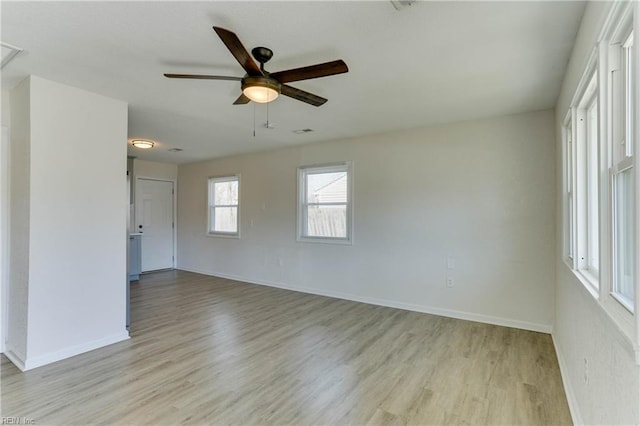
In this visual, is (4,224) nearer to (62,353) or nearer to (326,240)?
(62,353)

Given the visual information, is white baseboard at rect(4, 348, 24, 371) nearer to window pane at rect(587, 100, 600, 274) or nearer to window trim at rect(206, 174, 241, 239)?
window trim at rect(206, 174, 241, 239)

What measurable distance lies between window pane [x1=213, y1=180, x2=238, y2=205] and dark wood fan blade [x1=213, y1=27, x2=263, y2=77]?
468 cm

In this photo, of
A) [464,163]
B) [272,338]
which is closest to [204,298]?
[272,338]

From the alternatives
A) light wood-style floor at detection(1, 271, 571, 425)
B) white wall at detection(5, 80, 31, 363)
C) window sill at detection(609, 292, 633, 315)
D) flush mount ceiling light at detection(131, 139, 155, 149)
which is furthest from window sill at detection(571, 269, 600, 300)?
flush mount ceiling light at detection(131, 139, 155, 149)

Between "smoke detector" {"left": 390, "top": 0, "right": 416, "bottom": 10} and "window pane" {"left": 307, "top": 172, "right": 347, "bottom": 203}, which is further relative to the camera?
"window pane" {"left": 307, "top": 172, "right": 347, "bottom": 203}

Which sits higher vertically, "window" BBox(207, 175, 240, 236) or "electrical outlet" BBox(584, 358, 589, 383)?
"window" BBox(207, 175, 240, 236)

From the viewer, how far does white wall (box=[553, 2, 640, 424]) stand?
1104 millimetres

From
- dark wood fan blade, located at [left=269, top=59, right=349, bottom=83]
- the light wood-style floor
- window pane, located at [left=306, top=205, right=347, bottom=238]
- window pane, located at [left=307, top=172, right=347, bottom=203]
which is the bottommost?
the light wood-style floor

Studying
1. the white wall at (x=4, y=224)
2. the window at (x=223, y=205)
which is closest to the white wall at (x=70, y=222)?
the white wall at (x=4, y=224)

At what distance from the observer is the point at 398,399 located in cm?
220

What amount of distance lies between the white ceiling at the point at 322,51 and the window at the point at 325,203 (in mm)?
1496

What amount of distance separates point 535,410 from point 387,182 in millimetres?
3083

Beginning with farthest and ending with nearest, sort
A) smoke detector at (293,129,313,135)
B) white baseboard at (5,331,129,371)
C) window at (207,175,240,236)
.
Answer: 1. window at (207,175,240,236)
2. smoke detector at (293,129,313,135)
3. white baseboard at (5,331,129,371)

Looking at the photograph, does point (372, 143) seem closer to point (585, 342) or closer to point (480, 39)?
point (480, 39)
